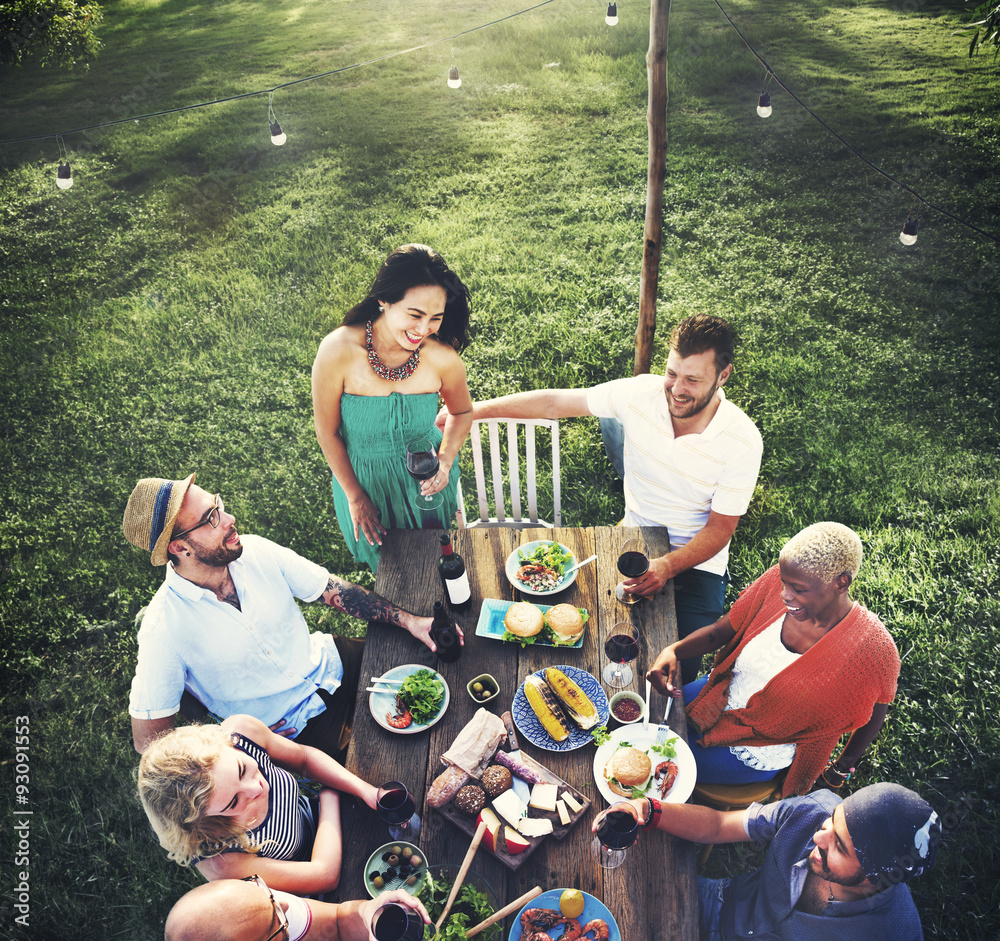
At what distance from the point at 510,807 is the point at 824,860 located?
36.8 inches

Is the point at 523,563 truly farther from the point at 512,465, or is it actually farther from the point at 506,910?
the point at 506,910

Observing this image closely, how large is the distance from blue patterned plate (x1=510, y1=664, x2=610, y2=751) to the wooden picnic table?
0.03 metres

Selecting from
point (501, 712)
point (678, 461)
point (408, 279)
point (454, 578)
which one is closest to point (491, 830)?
point (501, 712)

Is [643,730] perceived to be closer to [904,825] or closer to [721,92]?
[904,825]

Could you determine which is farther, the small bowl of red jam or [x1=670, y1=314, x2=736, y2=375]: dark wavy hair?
[x1=670, y1=314, x2=736, y2=375]: dark wavy hair

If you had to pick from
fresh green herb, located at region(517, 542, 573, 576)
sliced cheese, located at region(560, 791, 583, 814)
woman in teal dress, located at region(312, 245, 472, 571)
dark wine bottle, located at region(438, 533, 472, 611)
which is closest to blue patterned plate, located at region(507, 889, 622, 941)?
sliced cheese, located at region(560, 791, 583, 814)

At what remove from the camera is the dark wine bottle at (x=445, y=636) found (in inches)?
101

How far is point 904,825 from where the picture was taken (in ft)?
5.95

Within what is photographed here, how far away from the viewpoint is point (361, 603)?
282cm

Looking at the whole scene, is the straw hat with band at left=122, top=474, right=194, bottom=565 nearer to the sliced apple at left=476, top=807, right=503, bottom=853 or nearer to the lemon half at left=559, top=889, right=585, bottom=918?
the sliced apple at left=476, top=807, right=503, bottom=853

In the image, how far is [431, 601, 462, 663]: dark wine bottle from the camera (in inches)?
101

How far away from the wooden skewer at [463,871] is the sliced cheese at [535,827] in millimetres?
→ 121

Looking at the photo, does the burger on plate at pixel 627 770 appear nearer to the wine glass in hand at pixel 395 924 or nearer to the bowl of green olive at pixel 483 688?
the bowl of green olive at pixel 483 688

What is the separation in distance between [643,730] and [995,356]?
534 cm
